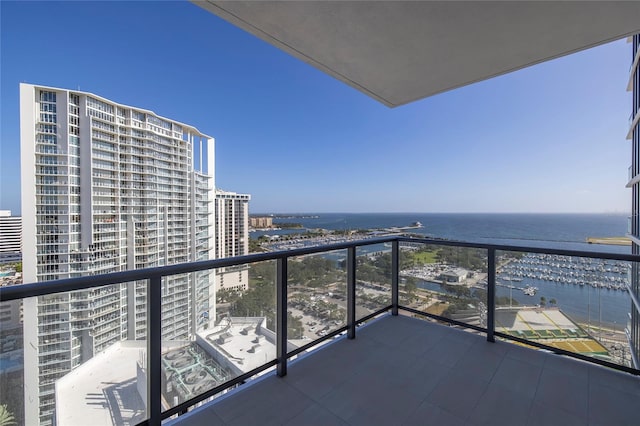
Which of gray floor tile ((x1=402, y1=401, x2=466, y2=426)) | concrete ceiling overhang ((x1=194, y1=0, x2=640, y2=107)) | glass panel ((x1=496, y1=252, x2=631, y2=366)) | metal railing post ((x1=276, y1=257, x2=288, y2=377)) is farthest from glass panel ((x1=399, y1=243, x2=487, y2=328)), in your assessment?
concrete ceiling overhang ((x1=194, y1=0, x2=640, y2=107))

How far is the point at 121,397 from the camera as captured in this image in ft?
4.45

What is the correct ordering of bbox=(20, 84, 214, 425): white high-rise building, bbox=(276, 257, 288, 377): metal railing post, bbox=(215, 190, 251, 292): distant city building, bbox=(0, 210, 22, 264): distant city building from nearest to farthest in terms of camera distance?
bbox=(276, 257, 288, 377): metal railing post → bbox=(0, 210, 22, 264): distant city building → bbox=(20, 84, 214, 425): white high-rise building → bbox=(215, 190, 251, 292): distant city building

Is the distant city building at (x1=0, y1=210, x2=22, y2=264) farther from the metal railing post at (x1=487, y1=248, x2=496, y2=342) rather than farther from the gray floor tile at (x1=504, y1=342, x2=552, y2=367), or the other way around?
the gray floor tile at (x1=504, y1=342, x2=552, y2=367)

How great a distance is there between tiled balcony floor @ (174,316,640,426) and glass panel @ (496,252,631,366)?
0.58 feet

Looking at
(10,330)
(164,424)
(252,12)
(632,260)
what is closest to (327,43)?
(252,12)

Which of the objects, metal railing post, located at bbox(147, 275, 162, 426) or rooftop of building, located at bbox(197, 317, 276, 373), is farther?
rooftop of building, located at bbox(197, 317, 276, 373)

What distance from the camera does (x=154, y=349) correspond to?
141cm

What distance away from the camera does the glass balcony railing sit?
1.22 metres

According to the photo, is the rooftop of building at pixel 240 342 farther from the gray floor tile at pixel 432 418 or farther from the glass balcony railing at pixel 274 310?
the gray floor tile at pixel 432 418

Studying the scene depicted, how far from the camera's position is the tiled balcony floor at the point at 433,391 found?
1580 millimetres

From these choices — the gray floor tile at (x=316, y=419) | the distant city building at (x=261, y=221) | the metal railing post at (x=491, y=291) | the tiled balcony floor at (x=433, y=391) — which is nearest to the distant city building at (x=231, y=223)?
the distant city building at (x=261, y=221)

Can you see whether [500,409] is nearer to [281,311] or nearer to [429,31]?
[281,311]

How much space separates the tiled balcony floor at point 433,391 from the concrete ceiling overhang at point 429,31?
8.33 feet

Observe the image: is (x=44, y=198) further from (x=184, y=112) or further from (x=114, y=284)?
(x=114, y=284)
